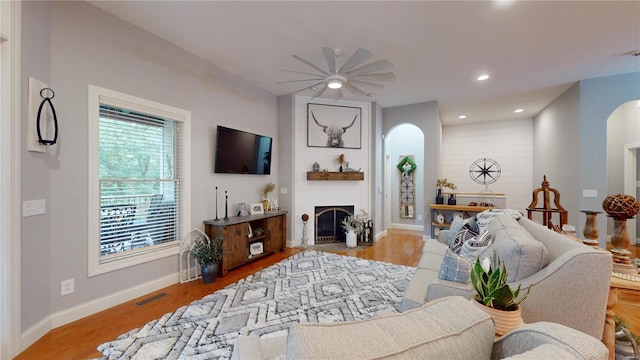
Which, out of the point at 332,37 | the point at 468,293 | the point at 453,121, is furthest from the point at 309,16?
the point at 453,121

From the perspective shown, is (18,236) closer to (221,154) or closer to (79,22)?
(79,22)

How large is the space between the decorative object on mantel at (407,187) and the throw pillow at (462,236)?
4.22m

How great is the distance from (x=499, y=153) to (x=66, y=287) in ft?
28.8

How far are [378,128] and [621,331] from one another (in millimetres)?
4671

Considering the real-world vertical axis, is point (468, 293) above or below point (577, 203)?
below

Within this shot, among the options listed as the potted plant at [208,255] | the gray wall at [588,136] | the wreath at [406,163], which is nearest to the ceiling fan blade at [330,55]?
the potted plant at [208,255]

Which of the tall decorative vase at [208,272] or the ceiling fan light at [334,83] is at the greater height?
the ceiling fan light at [334,83]

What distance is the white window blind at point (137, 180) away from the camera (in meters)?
2.69

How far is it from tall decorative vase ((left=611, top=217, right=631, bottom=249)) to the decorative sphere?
1.6 inches

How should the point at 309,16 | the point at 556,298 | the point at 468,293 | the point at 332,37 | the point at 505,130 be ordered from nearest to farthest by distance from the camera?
the point at 556,298 < the point at 468,293 < the point at 309,16 < the point at 332,37 < the point at 505,130

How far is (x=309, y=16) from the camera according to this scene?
266 centimetres

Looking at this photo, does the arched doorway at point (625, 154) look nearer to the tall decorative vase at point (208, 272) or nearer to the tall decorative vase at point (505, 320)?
the tall decorative vase at point (505, 320)

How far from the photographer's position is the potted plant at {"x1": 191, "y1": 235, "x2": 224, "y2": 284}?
322cm

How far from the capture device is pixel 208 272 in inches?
126
